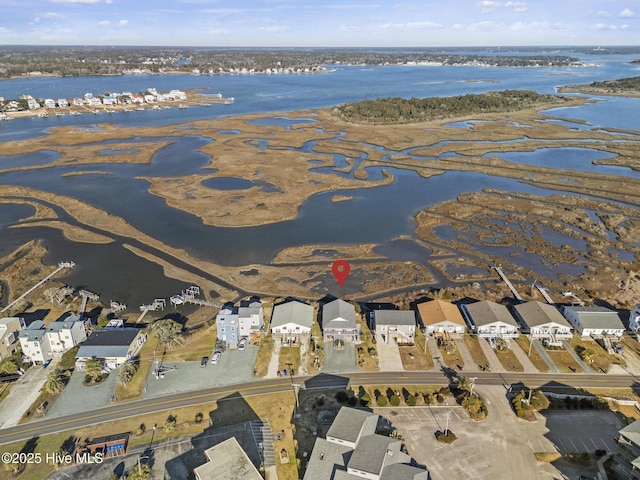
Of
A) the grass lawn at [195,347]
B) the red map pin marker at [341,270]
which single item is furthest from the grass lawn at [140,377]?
the red map pin marker at [341,270]

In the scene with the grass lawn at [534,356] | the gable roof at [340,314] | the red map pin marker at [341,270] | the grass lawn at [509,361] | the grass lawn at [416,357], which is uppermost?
the gable roof at [340,314]

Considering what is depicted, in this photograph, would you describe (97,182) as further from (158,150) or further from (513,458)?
(513,458)

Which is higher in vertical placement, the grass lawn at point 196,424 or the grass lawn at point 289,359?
the grass lawn at point 196,424

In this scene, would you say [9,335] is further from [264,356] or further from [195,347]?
[264,356]

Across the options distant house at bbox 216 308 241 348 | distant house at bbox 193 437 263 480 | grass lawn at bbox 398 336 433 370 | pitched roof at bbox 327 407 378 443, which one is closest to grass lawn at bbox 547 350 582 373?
grass lawn at bbox 398 336 433 370

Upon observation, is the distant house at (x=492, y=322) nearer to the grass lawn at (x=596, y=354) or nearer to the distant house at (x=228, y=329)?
the grass lawn at (x=596, y=354)

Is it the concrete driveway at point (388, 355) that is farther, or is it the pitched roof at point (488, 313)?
the pitched roof at point (488, 313)

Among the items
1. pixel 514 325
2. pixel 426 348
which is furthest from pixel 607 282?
pixel 426 348
